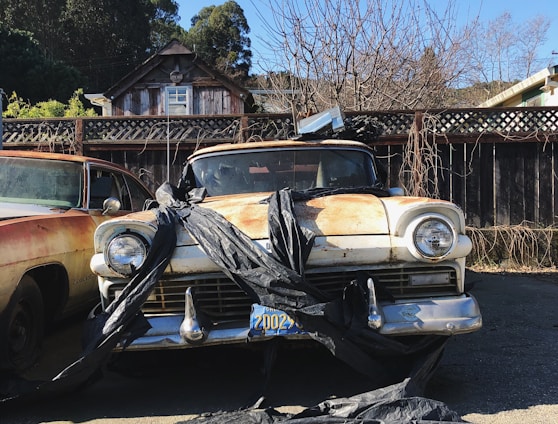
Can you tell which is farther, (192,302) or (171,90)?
(171,90)

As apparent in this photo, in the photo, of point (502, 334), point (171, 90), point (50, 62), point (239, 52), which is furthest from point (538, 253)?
point (239, 52)

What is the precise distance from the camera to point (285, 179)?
14.1 ft

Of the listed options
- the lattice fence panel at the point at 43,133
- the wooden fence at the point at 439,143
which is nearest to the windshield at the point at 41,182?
the wooden fence at the point at 439,143

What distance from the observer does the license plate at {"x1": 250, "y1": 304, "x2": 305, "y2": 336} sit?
9.28ft

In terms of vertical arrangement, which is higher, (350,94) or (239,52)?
(239,52)

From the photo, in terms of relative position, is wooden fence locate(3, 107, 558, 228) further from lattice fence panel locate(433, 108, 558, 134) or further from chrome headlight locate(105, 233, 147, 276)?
chrome headlight locate(105, 233, 147, 276)

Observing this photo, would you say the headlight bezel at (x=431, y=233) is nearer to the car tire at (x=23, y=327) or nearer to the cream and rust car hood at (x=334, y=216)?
the cream and rust car hood at (x=334, y=216)

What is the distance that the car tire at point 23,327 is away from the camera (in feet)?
10.6

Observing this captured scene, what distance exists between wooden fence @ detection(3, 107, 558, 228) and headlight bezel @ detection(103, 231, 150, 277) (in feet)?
18.4

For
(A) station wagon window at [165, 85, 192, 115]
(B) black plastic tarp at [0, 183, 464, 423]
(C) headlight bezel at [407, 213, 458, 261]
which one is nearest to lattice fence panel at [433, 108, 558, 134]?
(C) headlight bezel at [407, 213, 458, 261]

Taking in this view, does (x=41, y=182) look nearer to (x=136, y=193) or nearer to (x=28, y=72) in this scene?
(x=136, y=193)

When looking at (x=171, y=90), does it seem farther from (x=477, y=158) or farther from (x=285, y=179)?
(x=285, y=179)

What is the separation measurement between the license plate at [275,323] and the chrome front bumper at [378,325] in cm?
3

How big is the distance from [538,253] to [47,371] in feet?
23.9
